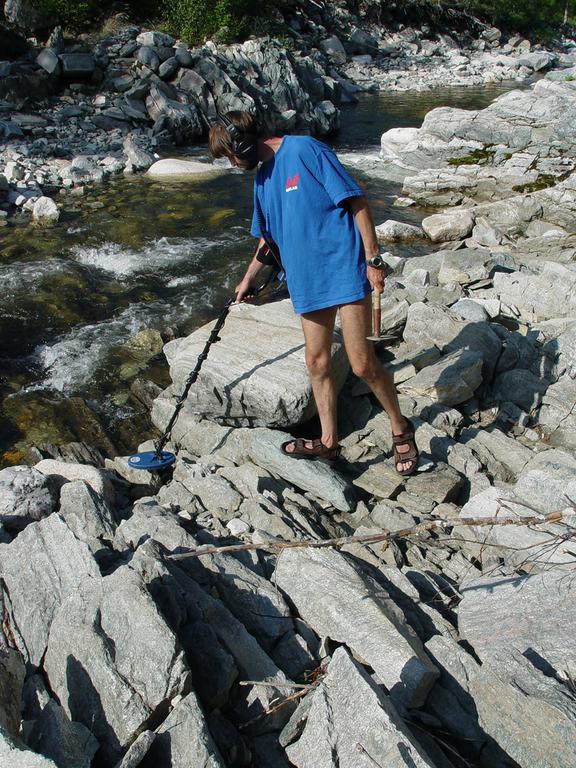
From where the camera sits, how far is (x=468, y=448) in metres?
5.26

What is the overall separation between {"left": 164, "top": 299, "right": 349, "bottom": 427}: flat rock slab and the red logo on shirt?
1.80 m

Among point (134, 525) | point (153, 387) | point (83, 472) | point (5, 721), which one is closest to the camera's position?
point (5, 721)

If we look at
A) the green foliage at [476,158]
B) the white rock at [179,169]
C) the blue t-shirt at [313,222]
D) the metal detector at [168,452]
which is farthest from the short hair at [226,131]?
the green foliage at [476,158]

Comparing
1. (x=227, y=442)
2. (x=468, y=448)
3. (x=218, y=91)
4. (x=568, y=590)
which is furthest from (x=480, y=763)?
(x=218, y=91)

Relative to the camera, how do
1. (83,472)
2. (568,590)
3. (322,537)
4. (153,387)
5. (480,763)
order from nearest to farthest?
(480,763)
(568,590)
(322,537)
(83,472)
(153,387)

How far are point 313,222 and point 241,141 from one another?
0.65m

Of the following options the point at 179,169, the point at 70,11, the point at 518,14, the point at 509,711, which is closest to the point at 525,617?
the point at 509,711

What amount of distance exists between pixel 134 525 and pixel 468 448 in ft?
8.98

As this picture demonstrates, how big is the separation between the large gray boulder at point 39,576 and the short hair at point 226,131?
8.01 feet

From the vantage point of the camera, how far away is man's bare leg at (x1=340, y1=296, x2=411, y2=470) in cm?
422

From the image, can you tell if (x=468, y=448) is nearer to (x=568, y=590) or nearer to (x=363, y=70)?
(x=568, y=590)

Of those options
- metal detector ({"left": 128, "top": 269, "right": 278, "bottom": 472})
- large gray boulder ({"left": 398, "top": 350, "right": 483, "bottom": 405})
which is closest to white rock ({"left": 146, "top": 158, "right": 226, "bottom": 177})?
metal detector ({"left": 128, "top": 269, "right": 278, "bottom": 472})

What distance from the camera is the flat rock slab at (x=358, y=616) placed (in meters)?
2.96

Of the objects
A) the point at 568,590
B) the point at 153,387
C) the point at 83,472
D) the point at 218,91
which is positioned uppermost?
the point at 218,91
